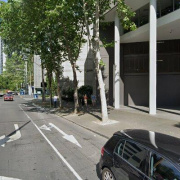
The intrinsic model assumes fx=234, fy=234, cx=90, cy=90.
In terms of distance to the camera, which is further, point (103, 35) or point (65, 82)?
point (65, 82)

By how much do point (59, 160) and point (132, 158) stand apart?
145 inches

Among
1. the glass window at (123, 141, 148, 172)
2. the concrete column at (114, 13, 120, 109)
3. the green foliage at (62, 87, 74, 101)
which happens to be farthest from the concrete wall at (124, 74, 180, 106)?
the glass window at (123, 141, 148, 172)

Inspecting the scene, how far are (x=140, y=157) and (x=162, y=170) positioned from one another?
0.60 metres

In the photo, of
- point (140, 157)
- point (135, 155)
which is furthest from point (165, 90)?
point (140, 157)

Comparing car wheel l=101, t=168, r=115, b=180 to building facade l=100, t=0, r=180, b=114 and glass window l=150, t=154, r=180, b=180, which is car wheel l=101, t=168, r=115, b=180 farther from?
building facade l=100, t=0, r=180, b=114

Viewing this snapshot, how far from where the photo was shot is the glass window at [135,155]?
13.9 ft

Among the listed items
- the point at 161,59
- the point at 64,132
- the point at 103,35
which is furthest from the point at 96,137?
the point at 103,35

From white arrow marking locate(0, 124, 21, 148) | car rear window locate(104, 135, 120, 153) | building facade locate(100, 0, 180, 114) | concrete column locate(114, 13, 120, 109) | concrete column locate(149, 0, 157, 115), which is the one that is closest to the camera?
car rear window locate(104, 135, 120, 153)

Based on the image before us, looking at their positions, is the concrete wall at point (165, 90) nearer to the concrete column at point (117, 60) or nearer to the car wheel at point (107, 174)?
the concrete column at point (117, 60)

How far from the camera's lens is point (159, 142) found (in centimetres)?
451

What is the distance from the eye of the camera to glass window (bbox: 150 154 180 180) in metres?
3.57

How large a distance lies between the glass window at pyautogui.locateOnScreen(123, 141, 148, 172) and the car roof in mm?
122

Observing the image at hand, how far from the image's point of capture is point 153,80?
16.8m

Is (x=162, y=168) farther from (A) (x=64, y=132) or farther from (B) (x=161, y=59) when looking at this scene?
(B) (x=161, y=59)
